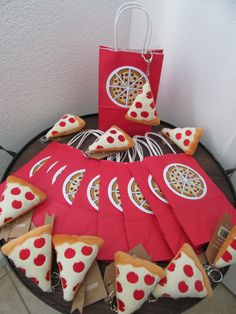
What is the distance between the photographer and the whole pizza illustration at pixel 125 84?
603 mm

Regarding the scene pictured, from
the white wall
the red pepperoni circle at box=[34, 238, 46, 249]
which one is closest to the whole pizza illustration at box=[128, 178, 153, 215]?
the red pepperoni circle at box=[34, 238, 46, 249]

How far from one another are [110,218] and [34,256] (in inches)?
6.5

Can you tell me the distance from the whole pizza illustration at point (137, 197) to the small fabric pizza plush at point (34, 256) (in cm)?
21

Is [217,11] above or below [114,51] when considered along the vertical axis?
above

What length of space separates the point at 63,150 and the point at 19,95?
0.65 feet

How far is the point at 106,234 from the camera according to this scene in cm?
48

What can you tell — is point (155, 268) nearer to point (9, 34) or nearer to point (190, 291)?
point (190, 291)

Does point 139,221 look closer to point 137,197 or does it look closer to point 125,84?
point 137,197

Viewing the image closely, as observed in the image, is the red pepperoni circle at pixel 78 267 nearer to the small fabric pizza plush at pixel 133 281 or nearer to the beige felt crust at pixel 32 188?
the small fabric pizza plush at pixel 133 281

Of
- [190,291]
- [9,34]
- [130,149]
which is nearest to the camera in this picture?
[190,291]

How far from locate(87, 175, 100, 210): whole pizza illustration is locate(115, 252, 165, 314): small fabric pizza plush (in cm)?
15

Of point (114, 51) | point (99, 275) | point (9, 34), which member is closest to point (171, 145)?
point (114, 51)

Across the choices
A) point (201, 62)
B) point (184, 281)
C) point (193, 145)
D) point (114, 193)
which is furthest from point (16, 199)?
point (201, 62)

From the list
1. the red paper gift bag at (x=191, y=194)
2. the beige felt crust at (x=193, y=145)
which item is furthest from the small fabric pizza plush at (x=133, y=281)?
the beige felt crust at (x=193, y=145)
